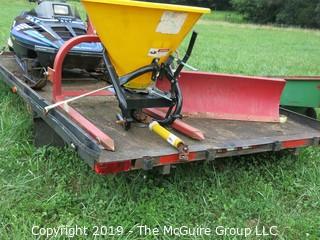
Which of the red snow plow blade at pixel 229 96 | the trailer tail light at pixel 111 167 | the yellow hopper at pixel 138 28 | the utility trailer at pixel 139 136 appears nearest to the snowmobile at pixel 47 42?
the utility trailer at pixel 139 136

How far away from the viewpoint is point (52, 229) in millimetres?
3383

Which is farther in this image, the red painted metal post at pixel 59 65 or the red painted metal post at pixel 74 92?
the red painted metal post at pixel 59 65

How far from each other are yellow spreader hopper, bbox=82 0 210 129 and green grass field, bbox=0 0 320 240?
584mm

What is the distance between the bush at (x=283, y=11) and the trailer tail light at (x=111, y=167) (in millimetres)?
47857

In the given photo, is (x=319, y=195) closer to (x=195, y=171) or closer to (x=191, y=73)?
(x=195, y=171)

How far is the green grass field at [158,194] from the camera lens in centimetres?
354

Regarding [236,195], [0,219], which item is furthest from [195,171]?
[0,219]

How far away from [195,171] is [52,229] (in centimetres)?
139

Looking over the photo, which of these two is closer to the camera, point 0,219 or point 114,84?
point 0,219

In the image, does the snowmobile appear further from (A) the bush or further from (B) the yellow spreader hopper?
(A) the bush

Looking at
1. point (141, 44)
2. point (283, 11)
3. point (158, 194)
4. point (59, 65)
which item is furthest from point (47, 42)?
point (283, 11)

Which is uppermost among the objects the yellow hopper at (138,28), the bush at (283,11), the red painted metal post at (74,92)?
the yellow hopper at (138,28)

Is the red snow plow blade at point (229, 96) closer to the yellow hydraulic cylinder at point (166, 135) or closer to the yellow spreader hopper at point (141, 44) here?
the yellow spreader hopper at point (141, 44)

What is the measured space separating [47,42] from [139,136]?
195 centimetres
